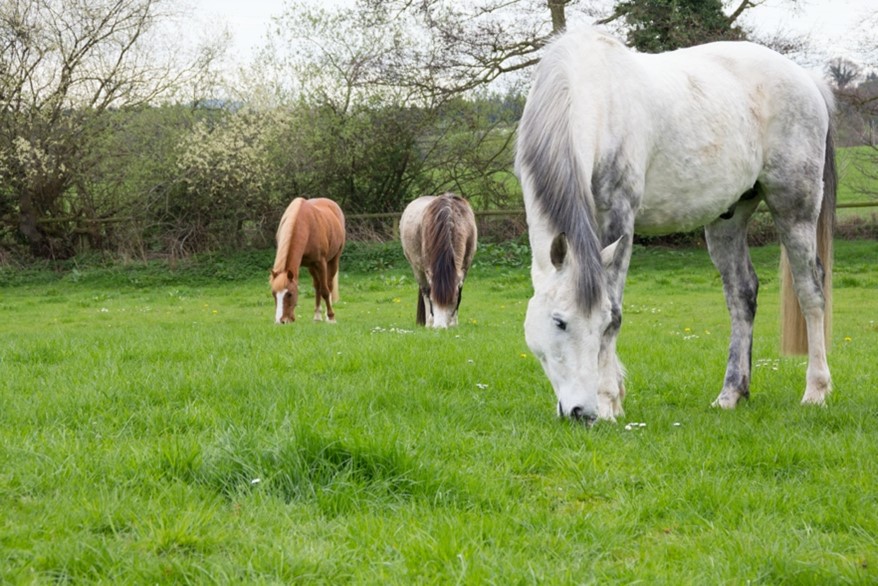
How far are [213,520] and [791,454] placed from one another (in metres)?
2.43

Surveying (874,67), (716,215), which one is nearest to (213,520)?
(716,215)

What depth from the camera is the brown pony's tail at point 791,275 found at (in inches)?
229

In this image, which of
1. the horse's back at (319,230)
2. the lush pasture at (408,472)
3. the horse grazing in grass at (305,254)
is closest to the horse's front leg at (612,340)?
the lush pasture at (408,472)

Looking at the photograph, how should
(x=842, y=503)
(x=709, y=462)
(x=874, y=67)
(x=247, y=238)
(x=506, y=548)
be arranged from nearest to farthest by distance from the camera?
(x=506, y=548), (x=842, y=503), (x=709, y=462), (x=874, y=67), (x=247, y=238)

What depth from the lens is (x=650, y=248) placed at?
2211cm

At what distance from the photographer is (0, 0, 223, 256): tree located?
2080 centimetres

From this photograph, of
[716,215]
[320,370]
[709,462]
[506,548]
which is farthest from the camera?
[320,370]

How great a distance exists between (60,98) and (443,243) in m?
14.8

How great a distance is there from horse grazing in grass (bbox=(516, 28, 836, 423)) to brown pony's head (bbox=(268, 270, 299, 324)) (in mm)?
6922

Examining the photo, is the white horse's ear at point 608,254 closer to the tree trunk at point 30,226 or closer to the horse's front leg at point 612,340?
the horse's front leg at point 612,340

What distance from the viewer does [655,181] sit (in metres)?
4.97

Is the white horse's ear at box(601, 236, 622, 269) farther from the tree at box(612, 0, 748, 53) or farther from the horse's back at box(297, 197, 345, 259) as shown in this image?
the tree at box(612, 0, 748, 53)

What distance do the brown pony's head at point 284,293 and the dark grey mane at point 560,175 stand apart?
7320 mm

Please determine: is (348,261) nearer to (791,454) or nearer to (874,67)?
(874,67)
